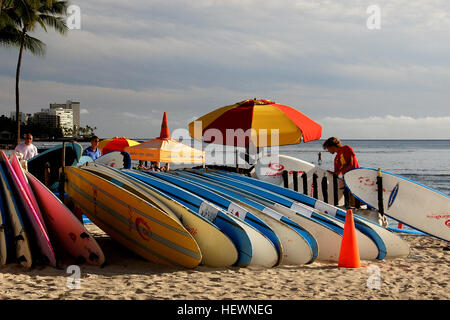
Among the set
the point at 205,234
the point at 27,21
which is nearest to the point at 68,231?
the point at 205,234

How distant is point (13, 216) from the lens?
183 inches

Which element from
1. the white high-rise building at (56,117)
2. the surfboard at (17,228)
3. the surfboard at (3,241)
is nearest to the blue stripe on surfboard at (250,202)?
the surfboard at (17,228)

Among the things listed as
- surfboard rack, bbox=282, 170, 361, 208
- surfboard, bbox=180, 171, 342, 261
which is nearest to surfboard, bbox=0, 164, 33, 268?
surfboard, bbox=180, 171, 342, 261

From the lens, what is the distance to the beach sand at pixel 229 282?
377 centimetres

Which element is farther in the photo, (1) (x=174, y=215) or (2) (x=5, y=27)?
(2) (x=5, y=27)

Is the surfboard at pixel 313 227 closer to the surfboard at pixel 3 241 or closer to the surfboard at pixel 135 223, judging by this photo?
the surfboard at pixel 135 223

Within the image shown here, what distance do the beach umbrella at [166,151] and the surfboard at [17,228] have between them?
19.2ft

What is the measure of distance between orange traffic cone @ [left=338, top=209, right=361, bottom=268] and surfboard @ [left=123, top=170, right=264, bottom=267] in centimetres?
108

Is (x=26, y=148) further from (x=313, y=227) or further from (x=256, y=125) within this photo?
(x=313, y=227)

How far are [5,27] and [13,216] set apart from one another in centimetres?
2277

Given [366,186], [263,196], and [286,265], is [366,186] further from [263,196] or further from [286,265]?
[286,265]

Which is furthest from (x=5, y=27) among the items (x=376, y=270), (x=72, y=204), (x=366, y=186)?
(x=376, y=270)

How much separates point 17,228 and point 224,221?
7.22ft

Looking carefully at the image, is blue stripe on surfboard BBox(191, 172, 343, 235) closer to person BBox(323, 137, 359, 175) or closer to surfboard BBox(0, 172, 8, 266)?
person BBox(323, 137, 359, 175)
